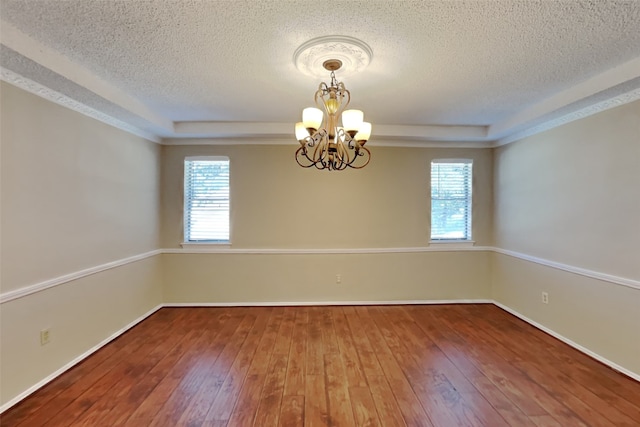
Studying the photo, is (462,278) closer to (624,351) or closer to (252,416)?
(624,351)

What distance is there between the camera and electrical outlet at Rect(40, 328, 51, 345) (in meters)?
2.44

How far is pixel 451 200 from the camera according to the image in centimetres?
459

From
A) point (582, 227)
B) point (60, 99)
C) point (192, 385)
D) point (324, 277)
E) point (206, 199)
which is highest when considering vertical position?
point (60, 99)

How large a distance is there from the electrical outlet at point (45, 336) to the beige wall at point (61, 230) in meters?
0.04

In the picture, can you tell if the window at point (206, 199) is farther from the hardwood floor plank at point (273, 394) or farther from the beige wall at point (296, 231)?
the hardwood floor plank at point (273, 394)

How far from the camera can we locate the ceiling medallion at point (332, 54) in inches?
77.9

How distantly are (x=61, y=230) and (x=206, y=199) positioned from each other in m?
1.91

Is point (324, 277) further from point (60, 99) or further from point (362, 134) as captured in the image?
point (60, 99)

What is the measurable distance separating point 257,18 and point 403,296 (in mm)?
3972

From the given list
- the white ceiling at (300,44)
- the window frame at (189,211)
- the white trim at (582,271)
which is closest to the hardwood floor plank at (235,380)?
the window frame at (189,211)

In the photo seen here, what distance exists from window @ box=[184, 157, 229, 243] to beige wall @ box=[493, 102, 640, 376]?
13.1 feet

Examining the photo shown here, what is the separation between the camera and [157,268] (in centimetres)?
427

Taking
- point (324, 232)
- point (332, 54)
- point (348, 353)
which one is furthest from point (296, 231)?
point (332, 54)

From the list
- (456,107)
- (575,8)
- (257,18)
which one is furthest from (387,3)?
(456,107)
